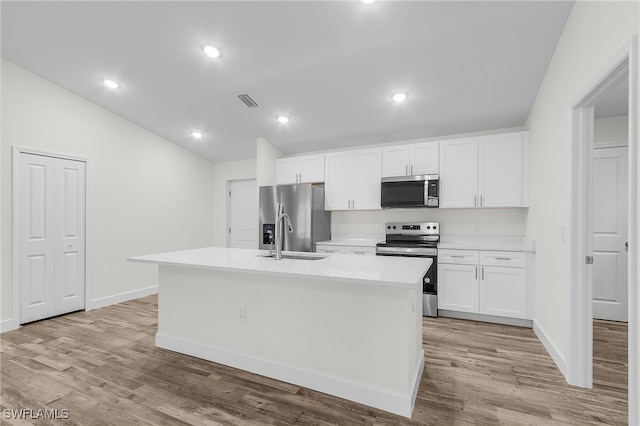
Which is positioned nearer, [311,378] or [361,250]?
[311,378]

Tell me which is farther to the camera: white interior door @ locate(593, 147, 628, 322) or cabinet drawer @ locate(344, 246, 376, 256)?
cabinet drawer @ locate(344, 246, 376, 256)

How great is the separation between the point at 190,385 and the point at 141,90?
11.1 feet

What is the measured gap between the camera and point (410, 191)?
3.94 m

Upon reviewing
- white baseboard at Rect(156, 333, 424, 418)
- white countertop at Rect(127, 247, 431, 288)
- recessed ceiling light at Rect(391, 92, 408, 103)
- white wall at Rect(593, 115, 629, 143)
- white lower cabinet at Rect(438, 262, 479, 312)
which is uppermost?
recessed ceiling light at Rect(391, 92, 408, 103)

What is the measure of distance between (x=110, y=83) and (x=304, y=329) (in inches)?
144

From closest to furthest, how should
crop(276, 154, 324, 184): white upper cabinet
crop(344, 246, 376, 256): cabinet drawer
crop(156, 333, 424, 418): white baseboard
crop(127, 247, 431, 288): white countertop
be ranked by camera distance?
crop(127, 247, 431, 288): white countertop < crop(156, 333, 424, 418): white baseboard < crop(344, 246, 376, 256): cabinet drawer < crop(276, 154, 324, 184): white upper cabinet

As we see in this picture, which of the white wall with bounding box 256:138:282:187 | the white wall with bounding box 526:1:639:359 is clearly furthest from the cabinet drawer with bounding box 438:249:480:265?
the white wall with bounding box 256:138:282:187

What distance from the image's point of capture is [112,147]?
4.31m

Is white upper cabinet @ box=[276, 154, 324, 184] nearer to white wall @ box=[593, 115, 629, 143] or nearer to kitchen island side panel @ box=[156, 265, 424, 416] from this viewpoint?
kitchen island side panel @ box=[156, 265, 424, 416]

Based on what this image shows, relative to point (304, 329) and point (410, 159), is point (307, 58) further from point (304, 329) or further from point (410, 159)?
point (304, 329)

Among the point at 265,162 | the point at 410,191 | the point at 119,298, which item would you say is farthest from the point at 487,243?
the point at 119,298

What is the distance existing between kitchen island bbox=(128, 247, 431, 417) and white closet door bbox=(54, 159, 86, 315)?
6.57 feet

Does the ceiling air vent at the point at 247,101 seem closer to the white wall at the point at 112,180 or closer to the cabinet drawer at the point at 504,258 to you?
the white wall at the point at 112,180

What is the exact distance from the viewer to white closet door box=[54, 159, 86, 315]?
3729 millimetres
